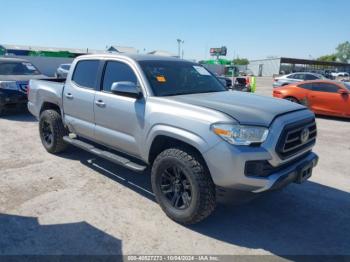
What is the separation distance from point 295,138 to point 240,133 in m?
0.79

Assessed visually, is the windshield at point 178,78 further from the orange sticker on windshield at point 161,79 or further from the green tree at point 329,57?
the green tree at point 329,57

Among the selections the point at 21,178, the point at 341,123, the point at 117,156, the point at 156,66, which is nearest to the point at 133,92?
the point at 156,66

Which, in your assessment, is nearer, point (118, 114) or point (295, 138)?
point (295, 138)

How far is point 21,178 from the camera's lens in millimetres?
5098

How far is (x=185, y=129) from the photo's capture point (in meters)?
3.60

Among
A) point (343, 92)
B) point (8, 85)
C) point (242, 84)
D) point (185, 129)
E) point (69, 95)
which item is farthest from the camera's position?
point (242, 84)

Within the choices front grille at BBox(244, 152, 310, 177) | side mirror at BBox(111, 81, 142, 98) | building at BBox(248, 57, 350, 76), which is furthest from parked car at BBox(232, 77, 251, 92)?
building at BBox(248, 57, 350, 76)

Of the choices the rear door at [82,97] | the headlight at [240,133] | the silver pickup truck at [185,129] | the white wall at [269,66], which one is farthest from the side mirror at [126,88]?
the white wall at [269,66]

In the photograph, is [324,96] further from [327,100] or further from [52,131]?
[52,131]

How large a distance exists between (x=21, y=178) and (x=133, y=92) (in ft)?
7.90

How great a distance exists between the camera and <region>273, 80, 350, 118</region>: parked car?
11.6 meters

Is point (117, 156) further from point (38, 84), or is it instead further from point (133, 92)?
point (38, 84)

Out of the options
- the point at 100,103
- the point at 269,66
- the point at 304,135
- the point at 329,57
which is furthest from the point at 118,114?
the point at 329,57

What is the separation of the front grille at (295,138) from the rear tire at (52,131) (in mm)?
4000
